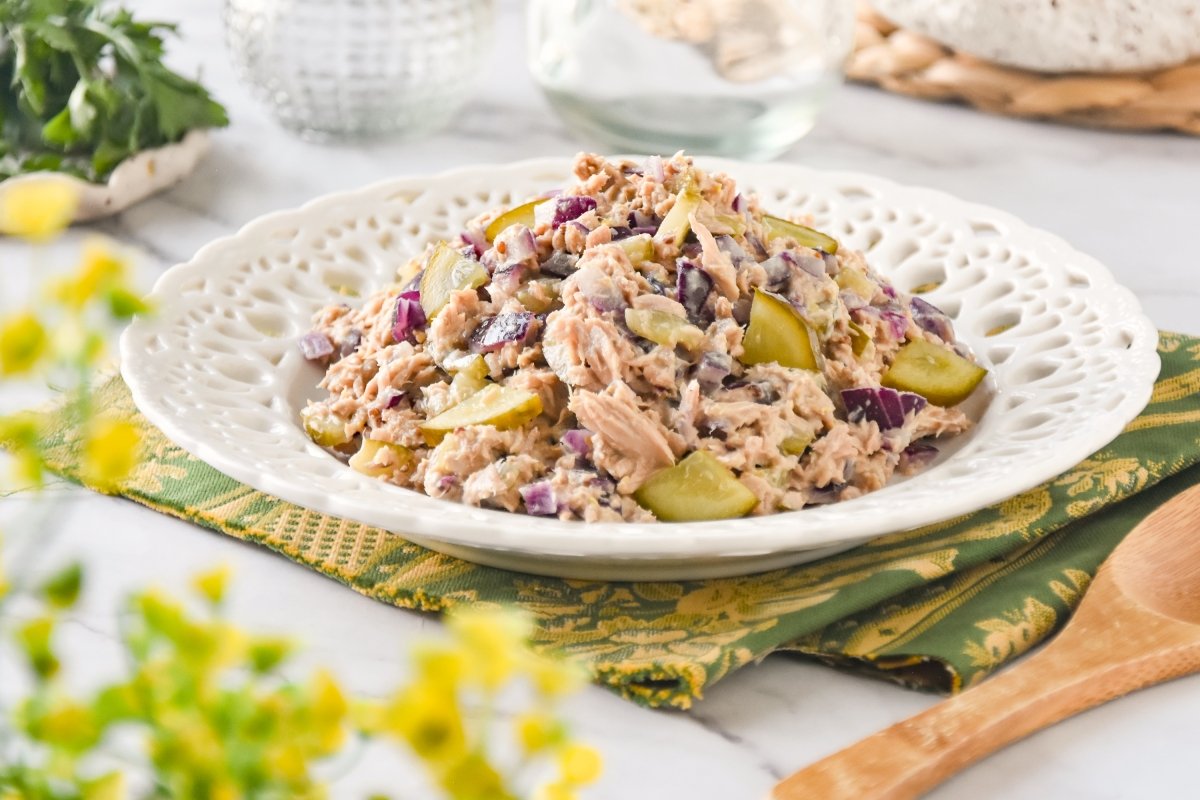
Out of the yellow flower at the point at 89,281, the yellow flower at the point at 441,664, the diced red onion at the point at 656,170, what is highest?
the yellow flower at the point at 89,281

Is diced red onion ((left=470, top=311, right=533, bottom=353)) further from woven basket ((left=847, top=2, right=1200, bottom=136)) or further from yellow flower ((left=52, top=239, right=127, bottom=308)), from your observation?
woven basket ((left=847, top=2, right=1200, bottom=136))

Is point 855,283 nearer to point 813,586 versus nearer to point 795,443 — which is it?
point 795,443

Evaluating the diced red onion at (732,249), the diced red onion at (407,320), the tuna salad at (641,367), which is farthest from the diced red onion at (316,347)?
the diced red onion at (732,249)

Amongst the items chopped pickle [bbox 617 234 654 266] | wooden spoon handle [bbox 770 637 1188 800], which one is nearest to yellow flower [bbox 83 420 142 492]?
wooden spoon handle [bbox 770 637 1188 800]

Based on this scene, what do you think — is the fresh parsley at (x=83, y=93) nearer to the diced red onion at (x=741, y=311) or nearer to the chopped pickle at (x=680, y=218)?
the chopped pickle at (x=680, y=218)

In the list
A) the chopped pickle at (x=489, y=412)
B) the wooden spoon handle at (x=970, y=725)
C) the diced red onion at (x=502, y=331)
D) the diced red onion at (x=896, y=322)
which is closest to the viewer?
the wooden spoon handle at (x=970, y=725)

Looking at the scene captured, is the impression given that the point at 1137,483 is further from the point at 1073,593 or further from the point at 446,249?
the point at 446,249
